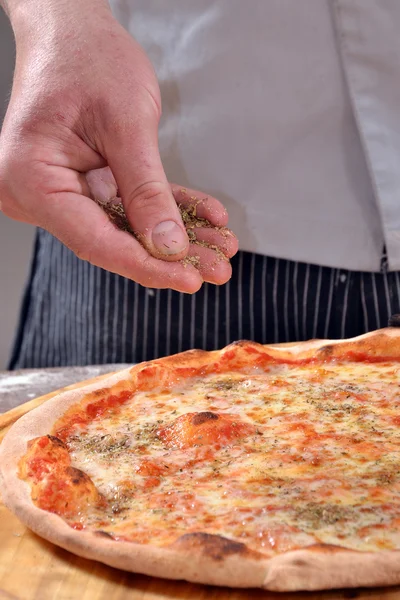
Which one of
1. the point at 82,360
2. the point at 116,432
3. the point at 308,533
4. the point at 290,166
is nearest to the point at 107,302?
the point at 82,360

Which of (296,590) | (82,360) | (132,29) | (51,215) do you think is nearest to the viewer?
(296,590)

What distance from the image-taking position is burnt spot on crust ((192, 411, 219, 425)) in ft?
4.52

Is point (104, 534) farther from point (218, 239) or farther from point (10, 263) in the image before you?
point (10, 263)

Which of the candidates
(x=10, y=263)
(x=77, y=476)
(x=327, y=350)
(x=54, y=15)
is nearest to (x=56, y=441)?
(x=77, y=476)

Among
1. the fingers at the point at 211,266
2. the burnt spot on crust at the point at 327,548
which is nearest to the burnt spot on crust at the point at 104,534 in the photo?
the burnt spot on crust at the point at 327,548

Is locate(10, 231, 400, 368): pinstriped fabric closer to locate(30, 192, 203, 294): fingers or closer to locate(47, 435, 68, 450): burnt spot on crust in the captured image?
locate(30, 192, 203, 294): fingers

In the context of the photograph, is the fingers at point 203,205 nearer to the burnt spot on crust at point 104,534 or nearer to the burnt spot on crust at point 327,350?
the burnt spot on crust at point 327,350

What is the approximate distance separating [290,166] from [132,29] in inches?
19.6

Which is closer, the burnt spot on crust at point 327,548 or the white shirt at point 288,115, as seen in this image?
the burnt spot on crust at point 327,548

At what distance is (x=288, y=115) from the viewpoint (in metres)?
1.87

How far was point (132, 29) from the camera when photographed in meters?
1.97

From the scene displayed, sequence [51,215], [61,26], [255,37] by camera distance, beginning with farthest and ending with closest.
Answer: [255,37] < [61,26] < [51,215]

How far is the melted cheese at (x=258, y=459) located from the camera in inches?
42.3

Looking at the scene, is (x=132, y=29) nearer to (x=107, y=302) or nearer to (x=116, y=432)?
(x=107, y=302)
